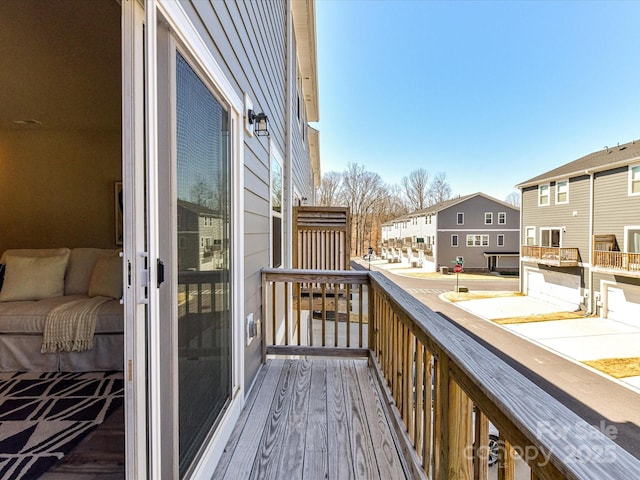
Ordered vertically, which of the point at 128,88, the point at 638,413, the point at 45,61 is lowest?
the point at 638,413

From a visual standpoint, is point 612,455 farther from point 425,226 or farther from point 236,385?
point 425,226

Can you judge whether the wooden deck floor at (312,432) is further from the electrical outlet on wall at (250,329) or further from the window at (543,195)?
the window at (543,195)

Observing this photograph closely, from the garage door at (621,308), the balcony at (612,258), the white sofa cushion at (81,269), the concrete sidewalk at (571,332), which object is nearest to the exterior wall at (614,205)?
the balcony at (612,258)

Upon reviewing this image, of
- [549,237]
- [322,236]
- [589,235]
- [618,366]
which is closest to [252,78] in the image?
[322,236]

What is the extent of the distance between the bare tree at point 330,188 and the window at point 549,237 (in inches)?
711

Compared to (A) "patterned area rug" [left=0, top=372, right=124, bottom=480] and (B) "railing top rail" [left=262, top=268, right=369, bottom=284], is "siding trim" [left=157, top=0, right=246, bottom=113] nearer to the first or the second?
(B) "railing top rail" [left=262, top=268, right=369, bottom=284]

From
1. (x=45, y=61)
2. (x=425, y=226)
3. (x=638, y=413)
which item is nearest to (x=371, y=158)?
(x=425, y=226)

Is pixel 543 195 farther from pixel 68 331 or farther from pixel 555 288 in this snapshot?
pixel 68 331

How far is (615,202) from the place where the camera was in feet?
40.1

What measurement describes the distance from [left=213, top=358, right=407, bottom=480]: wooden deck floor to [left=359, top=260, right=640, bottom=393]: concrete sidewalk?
824 cm

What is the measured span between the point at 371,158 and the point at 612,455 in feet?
115

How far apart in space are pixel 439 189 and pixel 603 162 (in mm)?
23917

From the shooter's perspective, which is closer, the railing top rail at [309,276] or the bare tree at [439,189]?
the railing top rail at [309,276]

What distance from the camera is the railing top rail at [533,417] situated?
0.52 metres
